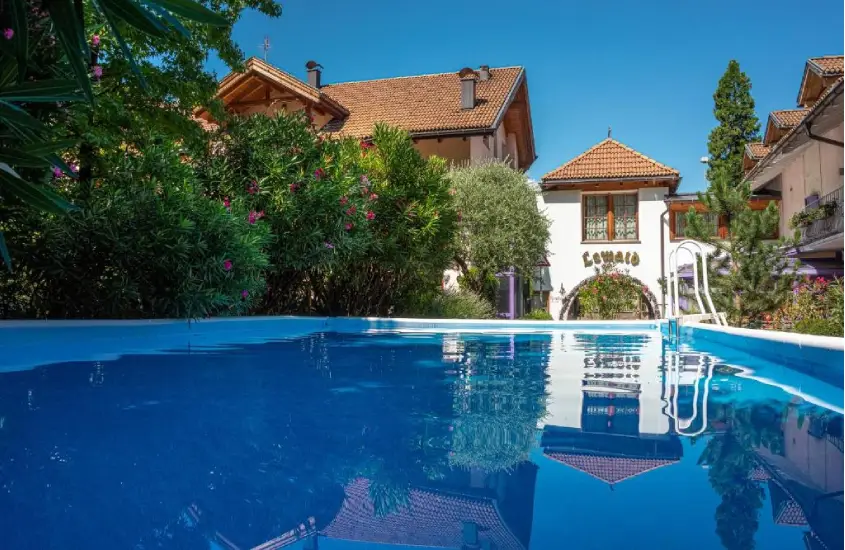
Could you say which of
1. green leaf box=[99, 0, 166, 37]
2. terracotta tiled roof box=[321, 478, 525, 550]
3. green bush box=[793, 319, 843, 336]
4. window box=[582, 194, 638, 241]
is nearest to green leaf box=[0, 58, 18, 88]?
green leaf box=[99, 0, 166, 37]

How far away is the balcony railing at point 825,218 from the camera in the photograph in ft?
51.3

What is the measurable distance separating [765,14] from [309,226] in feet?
49.9

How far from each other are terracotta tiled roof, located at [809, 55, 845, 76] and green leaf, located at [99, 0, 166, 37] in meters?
18.7

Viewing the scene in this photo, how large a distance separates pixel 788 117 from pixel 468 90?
997 cm

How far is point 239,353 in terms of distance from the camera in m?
7.55

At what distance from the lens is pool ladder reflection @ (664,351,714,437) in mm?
3360

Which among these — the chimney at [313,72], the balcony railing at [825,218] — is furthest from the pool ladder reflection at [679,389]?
the chimney at [313,72]

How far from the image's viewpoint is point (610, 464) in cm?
261

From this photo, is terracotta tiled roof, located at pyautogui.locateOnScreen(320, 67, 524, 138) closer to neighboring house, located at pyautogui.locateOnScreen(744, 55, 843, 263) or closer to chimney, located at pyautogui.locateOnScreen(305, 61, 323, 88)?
chimney, located at pyautogui.locateOnScreen(305, 61, 323, 88)

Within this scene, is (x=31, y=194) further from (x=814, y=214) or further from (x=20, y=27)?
(x=814, y=214)

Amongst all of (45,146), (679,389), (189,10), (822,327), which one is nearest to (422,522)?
(189,10)

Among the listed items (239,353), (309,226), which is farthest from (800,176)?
(239,353)

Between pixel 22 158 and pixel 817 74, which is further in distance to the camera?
pixel 817 74

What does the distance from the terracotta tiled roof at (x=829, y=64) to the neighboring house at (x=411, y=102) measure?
8.87m
